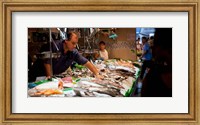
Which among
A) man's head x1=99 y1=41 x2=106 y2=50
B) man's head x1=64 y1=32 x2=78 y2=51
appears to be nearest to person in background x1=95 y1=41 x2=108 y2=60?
man's head x1=99 y1=41 x2=106 y2=50

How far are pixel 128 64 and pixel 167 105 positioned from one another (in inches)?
11.4

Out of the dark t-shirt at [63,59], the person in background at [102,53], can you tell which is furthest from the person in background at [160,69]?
the dark t-shirt at [63,59]

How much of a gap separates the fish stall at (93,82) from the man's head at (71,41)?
0.33ft

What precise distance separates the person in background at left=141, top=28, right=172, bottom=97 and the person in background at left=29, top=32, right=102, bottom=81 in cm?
27

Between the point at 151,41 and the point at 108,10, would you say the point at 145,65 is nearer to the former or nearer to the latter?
the point at 151,41

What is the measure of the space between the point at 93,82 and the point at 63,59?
198 millimetres

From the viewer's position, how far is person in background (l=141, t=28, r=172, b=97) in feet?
7.75

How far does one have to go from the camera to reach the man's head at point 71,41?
7.80 feet

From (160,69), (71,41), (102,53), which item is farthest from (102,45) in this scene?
(160,69)

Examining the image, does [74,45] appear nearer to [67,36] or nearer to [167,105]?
[67,36]

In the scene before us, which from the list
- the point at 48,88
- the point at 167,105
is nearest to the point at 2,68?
the point at 48,88

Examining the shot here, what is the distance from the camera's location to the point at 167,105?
7.71 ft

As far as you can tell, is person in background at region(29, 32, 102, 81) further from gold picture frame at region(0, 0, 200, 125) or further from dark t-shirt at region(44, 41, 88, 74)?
gold picture frame at region(0, 0, 200, 125)

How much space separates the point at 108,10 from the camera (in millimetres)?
2346
